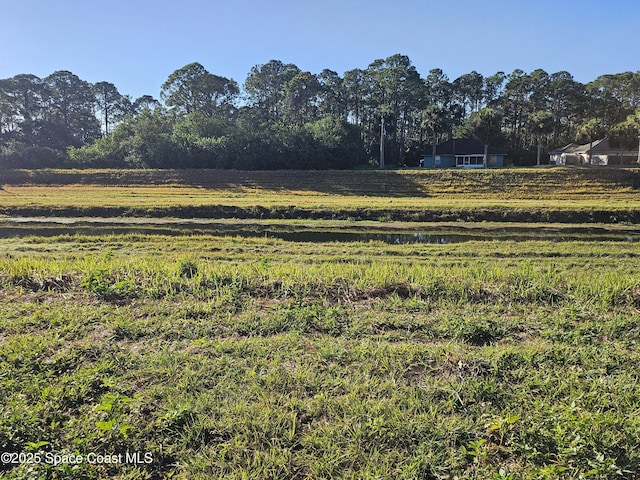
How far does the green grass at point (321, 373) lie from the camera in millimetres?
3594

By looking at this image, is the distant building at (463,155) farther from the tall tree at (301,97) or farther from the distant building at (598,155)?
the tall tree at (301,97)

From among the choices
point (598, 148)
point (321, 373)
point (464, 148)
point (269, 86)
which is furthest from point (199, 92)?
point (321, 373)

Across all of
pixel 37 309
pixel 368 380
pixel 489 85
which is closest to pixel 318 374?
pixel 368 380

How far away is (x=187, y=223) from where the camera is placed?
86.6ft

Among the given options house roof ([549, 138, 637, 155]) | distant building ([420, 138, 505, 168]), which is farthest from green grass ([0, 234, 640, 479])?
house roof ([549, 138, 637, 155])

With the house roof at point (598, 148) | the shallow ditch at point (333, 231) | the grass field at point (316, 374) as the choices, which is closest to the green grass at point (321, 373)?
the grass field at point (316, 374)

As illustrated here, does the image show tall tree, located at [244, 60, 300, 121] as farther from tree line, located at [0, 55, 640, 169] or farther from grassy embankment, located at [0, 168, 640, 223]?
grassy embankment, located at [0, 168, 640, 223]

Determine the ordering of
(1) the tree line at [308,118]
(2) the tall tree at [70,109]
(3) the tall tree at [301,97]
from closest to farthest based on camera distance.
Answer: (1) the tree line at [308,118], (3) the tall tree at [301,97], (2) the tall tree at [70,109]

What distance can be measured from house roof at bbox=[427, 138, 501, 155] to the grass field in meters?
59.1

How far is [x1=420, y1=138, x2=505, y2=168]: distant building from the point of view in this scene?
62.1 m

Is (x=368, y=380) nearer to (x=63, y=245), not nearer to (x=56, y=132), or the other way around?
(x=63, y=245)

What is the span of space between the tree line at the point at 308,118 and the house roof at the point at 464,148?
3131mm

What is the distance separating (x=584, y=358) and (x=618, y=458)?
5.44 feet

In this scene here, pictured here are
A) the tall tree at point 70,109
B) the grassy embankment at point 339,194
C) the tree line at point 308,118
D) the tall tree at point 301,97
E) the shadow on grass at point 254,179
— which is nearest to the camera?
the grassy embankment at point 339,194
